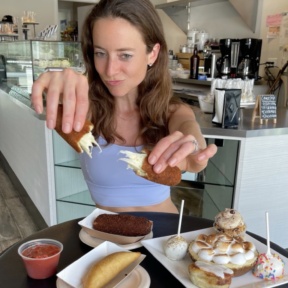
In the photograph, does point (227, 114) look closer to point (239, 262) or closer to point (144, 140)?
point (144, 140)

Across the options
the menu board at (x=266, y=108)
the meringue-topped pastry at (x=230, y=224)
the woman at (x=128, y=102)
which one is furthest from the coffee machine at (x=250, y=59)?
the meringue-topped pastry at (x=230, y=224)

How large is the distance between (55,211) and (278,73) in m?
2.87

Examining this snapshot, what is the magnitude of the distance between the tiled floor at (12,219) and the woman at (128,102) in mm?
1503

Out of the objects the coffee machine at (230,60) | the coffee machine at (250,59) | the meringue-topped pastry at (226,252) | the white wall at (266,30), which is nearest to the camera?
the meringue-topped pastry at (226,252)

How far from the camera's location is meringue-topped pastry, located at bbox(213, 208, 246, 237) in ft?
3.76

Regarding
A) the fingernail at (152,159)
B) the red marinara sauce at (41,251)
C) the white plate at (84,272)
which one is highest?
the fingernail at (152,159)

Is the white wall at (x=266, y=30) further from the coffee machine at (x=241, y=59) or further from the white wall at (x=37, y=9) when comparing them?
the white wall at (x=37, y=9)

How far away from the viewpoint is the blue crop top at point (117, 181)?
146cm

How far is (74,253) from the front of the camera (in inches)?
41.8

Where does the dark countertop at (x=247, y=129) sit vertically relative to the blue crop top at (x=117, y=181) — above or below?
above

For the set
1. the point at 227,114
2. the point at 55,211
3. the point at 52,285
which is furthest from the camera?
the point at 55,211

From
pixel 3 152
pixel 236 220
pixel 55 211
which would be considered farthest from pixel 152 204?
pixel 3 152

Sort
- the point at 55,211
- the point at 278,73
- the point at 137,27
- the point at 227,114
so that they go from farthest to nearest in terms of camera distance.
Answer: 1. the point at 278,73
2. the point at 55,211
3. the point at 227,114
4. the point at 137,27

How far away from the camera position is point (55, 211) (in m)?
2.45
